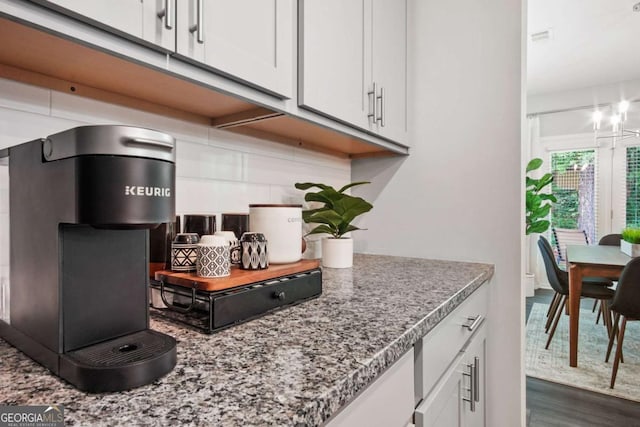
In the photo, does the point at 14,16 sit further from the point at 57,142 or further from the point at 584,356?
the point at 584,356

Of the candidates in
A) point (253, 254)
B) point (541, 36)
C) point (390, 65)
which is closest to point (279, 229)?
point (253, 254)

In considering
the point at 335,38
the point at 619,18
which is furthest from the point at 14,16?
the point at 619,18

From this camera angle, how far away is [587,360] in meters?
2.59

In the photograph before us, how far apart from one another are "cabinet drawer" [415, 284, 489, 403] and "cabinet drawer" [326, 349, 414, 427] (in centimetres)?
6

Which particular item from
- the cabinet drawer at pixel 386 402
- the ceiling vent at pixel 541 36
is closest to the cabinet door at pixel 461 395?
the cabinet drawer at pixel 386 402

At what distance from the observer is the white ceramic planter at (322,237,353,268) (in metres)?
1.41

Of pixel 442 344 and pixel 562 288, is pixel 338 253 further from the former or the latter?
pixel 562 288

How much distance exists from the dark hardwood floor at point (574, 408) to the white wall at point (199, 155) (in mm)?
1579

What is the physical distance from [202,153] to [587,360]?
9.89 ft

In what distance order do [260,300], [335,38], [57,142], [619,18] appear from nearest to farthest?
1. [57,142]
2. [260,300]
3. [335,38]
4. [619,18]

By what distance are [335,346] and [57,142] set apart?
506mm

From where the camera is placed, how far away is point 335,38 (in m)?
1.12

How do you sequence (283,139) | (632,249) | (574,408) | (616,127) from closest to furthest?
1. (283,139)
2. (574,408)
3. (632,249)
4. (616,127)

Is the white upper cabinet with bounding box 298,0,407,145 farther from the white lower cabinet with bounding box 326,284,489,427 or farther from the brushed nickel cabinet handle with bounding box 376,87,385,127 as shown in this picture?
the white lower cabinet with bounding box 326,284,489,427
